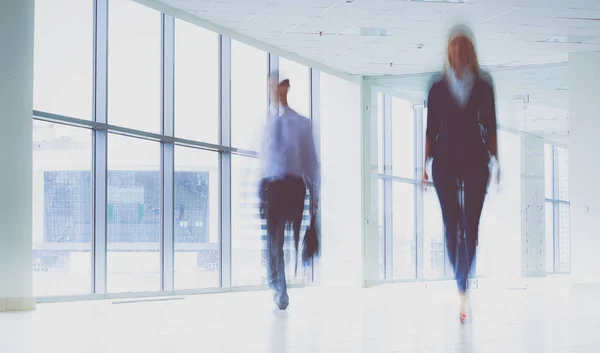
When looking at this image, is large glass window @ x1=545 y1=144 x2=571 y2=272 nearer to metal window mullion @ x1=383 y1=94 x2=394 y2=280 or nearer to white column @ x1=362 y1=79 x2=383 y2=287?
metal window mullion @ x1=383 y1=94 x2=394 y2=280

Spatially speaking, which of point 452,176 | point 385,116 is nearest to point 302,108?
point 385,116

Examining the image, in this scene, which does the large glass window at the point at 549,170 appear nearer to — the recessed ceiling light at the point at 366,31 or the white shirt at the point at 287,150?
the recessed ceiling light at the point at 366,31

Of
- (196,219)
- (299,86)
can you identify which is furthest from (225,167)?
(299,86)

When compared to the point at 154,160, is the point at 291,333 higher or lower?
lower

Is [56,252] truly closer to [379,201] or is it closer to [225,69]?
[225,69]

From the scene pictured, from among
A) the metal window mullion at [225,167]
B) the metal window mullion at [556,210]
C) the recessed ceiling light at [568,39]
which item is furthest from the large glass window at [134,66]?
the metal window mullion at [556,210]

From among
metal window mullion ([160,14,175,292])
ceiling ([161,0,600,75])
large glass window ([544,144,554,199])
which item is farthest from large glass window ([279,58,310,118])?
large glass window ([544,144,554,199])

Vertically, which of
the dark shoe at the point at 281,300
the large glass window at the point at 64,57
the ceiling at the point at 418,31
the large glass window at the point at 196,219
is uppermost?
the ceiling at the point at 418,31

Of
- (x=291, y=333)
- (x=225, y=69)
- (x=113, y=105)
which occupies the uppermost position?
(x=225, y=69)

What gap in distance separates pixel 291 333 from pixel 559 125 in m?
11.4

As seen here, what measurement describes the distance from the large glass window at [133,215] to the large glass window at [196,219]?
39 cm

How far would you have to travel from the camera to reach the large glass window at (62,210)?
850cm

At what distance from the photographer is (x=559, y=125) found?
1466cm

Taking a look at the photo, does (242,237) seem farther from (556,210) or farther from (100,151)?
(556,210)
